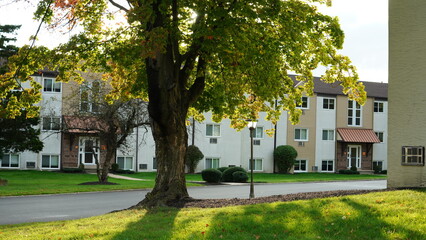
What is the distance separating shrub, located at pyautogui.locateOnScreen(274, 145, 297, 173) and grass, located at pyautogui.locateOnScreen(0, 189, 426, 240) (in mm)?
36247

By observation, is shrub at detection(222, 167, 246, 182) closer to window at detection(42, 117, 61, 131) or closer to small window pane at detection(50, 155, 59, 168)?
window at detection(42, 117, 61, 131)

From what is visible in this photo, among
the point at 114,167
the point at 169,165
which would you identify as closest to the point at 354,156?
the point at 114,167

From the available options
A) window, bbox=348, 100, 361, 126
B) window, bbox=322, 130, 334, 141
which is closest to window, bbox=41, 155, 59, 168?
window, bbox=322, 130, 334, 141

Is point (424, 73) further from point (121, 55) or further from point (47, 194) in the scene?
point (47, 194)

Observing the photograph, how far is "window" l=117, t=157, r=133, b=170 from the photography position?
45250 mm

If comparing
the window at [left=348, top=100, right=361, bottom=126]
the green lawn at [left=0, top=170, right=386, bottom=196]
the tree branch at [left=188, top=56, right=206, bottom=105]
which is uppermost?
the window at [left=348, top=100, right=361, bottom=126]

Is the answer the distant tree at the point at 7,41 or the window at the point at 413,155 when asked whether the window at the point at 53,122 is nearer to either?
the distant tree at the point at 7,41

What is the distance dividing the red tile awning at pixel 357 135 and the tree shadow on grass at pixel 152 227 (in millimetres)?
Result: 40982

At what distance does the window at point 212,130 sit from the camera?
47.1 m

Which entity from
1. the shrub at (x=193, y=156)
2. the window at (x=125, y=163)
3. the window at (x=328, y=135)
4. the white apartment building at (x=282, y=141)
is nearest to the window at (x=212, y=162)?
the white apartment building at (x=282, y=141)

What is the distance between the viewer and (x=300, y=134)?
5094 cm

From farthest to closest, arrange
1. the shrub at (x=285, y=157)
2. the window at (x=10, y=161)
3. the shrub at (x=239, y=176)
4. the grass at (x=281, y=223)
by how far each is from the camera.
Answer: the shrub at (x=285, y=157) < the window at (x=10, y=161) < the shrub at (x=239, y=176) < the grass at (x=281, y=223)

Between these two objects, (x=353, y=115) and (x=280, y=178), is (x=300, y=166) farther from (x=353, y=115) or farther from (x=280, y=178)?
(x=280, y=178)

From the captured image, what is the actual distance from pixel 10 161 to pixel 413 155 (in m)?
36.0
